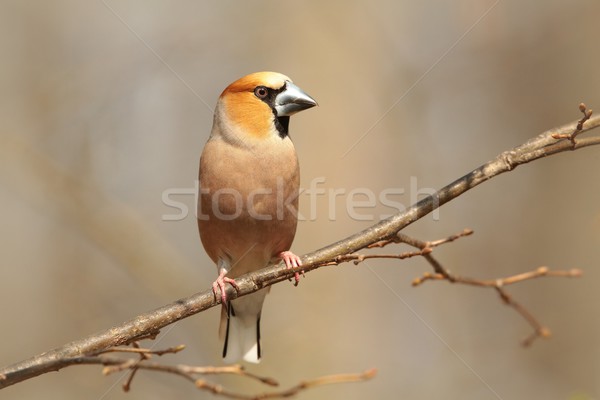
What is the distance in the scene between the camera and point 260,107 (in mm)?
4527

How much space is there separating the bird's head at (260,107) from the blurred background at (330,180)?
2430mm

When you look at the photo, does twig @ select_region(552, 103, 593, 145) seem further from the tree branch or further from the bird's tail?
the bird's tail

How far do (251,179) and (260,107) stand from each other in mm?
627

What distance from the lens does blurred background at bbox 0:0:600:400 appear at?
6750 mm

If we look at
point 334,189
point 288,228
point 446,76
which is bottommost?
point 288,228

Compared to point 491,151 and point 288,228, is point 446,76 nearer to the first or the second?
point 491,151

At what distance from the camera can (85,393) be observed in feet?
21.7

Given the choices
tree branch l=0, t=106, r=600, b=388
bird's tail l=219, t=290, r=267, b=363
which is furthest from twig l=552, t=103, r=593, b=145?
bird's tail l=219, t=290, r=267, b=363

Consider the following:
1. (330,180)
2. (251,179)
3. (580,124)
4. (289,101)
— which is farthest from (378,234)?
(330,180)

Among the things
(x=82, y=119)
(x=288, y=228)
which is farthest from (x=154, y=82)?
(x=288, y=228)

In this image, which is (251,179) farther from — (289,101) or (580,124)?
(580,124)

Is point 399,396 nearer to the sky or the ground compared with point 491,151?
nearer to the ground

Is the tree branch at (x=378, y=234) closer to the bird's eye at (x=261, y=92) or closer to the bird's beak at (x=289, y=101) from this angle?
the bird's beak at (x=289, y=101)

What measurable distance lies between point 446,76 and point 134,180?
3.72 metres
